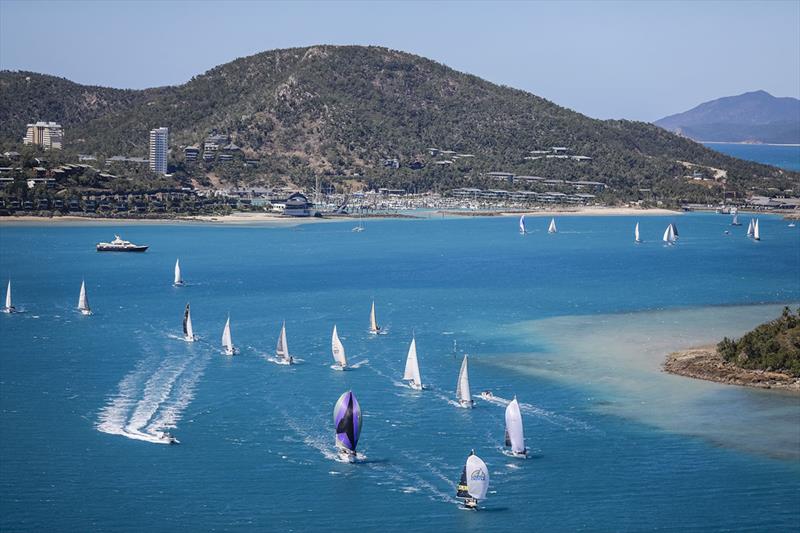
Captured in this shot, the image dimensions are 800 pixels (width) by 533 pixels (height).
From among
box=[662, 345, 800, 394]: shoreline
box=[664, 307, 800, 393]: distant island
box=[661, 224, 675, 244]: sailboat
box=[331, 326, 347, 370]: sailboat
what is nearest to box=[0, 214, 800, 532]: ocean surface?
box=[331, 326, 347, 370]: sailboat

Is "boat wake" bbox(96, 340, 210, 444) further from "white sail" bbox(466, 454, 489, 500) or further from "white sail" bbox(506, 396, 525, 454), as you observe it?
"white sail" bbox(466, 454, 489, 500)

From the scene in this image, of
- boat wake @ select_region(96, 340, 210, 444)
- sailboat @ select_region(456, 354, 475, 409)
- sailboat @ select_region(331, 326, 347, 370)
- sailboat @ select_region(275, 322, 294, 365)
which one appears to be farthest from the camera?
sailboat @ select_region(275, 322, 294, 365)

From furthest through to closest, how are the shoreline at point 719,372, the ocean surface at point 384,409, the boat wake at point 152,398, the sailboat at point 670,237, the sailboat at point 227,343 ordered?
the sailboat at point 670,237 → the sailboat at point 227,343 → the shoreline at point 719,372 → the boat wake at point 152,398 → the ocean surface at point 384,409

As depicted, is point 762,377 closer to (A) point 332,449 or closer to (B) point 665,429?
(B) point 665,429

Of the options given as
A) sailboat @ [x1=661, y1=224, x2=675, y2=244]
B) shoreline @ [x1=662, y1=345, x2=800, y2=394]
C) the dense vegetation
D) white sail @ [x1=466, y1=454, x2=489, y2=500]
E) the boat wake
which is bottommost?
the boat wake

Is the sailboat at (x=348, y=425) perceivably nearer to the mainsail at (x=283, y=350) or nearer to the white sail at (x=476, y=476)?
the white sail at (x=476, y=476)

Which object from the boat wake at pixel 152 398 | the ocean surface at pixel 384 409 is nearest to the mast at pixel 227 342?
the ocean surface at pixel 384 409
